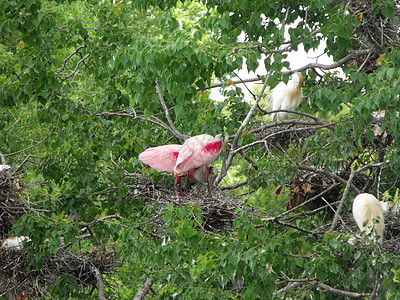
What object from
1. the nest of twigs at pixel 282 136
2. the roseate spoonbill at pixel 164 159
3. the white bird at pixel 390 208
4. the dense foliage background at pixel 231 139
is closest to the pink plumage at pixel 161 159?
the roseate spoonbill at pixel 164 159

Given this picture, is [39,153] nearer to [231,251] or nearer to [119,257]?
[119,257]

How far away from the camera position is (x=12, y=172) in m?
5.48

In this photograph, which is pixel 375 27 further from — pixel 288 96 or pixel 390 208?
pixel 288 96

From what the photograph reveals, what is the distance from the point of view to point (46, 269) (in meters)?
5.69

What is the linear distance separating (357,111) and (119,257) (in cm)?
307

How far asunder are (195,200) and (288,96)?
65.0 inches

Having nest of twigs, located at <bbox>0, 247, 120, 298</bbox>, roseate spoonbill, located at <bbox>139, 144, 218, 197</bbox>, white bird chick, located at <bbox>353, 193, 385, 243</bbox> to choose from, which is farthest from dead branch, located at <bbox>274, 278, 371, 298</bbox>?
nest of twigs, located at <bbox>0, 247, 120, 298</bbox>

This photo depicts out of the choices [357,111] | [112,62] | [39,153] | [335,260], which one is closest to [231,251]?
[335,260]

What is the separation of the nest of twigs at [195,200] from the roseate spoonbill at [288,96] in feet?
3.95

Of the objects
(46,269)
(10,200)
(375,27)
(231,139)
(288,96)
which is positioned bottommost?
(46,269)

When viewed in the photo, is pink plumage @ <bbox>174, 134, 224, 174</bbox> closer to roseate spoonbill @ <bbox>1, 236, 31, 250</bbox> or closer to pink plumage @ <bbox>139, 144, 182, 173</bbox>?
pink plumage @ <bbox>139, 144, 182, 173</bbox>

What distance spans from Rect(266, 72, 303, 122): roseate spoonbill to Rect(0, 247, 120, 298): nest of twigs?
2.05 meters

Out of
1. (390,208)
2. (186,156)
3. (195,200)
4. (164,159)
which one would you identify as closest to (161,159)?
(164,159)

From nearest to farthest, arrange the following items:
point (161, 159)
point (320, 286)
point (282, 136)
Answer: point (320, 286)
point (161, 159)
point (282, 136)
